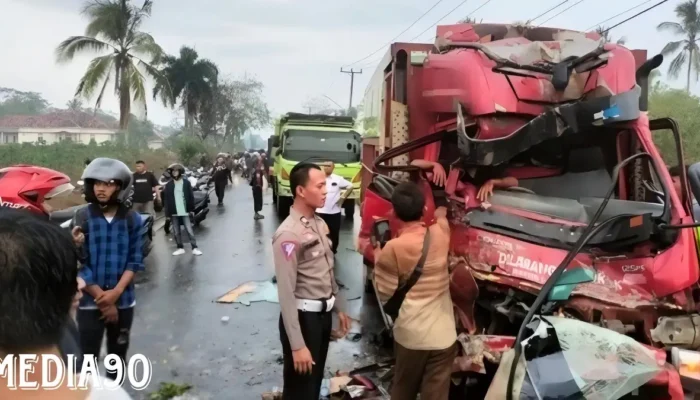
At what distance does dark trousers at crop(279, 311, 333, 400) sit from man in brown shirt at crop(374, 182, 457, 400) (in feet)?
1.29

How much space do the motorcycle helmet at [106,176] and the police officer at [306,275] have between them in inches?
43.9

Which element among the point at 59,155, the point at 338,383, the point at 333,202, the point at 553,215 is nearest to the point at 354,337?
the point at 338,383

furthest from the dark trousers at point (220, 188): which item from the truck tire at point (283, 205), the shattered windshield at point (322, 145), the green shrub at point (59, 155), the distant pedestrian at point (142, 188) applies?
the distant pedestrian at point (142, 188)

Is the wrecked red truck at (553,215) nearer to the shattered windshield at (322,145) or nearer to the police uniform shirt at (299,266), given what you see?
the police uniform shirt at (299,266)

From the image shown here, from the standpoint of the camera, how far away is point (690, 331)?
3.36 meters

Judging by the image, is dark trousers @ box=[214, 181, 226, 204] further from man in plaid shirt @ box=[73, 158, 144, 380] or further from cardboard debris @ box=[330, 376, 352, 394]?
man in plaid shirt @ box=[73, 158, 144, 380]

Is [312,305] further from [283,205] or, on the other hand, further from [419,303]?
[283,205]

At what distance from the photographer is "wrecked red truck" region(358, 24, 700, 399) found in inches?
118

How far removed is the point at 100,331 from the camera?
354 centimetres

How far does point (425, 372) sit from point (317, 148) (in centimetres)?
1229

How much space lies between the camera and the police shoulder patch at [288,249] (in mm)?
3097

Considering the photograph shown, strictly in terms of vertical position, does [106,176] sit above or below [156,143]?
below

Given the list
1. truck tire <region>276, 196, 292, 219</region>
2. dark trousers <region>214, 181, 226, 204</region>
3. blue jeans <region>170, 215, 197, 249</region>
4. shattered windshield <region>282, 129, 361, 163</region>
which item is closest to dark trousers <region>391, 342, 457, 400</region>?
blue jeans <region>170, 215, 197, 249</region>

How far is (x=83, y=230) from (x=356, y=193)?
33.8 feet
